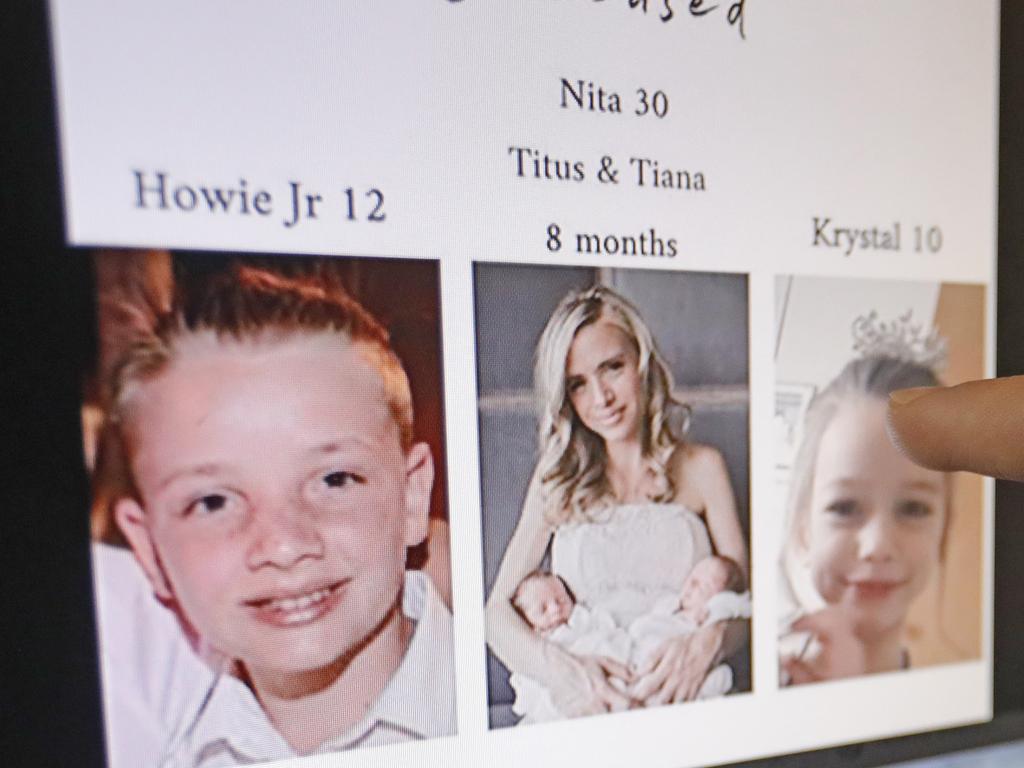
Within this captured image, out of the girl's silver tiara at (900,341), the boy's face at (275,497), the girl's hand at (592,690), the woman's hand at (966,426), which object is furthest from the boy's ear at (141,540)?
Answer: the girl's silver tiara at (900,341)

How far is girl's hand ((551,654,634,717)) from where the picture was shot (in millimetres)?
442

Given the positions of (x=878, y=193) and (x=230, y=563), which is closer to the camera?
(x=230, y=563)

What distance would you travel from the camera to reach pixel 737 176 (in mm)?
474

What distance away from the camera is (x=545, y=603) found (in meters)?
0.44

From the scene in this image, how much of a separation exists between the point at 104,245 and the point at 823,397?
0.46 metres

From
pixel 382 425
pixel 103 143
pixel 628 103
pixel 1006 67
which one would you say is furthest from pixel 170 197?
pixel 1006 67

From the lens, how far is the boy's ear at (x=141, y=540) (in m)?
0.36

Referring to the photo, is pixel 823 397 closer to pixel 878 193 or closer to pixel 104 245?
pixel 878 193

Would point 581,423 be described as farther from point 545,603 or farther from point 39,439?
point 39,439

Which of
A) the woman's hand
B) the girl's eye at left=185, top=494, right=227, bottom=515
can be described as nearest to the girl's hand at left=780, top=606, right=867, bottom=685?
the woman's hand

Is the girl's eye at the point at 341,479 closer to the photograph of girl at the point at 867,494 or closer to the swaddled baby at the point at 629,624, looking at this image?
the swaddled baby at the point at 629,624

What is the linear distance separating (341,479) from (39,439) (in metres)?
0.15

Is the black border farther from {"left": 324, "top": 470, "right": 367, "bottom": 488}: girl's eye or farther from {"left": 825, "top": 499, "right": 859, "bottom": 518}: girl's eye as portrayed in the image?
{"left": 825, "top": 499, "right": 859, "bottom": 518}: girl's eye

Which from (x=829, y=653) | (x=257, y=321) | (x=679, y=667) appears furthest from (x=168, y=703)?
(x=829, y=653)
